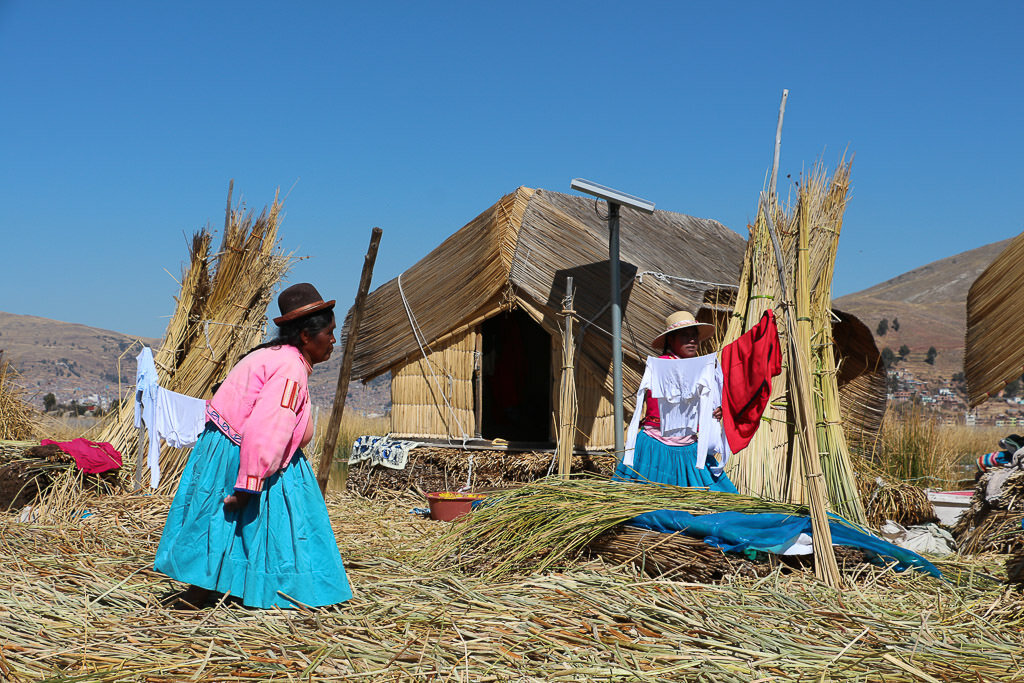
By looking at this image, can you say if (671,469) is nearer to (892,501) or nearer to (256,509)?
(892,501)

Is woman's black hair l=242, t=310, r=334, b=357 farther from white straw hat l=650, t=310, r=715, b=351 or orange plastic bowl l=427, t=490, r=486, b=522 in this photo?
orange plastic bowl l=427, t=490, r=486, b=522

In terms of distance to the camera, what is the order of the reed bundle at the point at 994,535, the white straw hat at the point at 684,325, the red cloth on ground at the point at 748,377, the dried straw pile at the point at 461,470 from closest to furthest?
the red cloth on ground at the point at 748,377
the reed bundle at the point at 994,535
the white straw hat at the point at 684,325
the dried straw pile at the point at 461,470

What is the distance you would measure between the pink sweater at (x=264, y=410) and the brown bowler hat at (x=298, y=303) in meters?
0.13

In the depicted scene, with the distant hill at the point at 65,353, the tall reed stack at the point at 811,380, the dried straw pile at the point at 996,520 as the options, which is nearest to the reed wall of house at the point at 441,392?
the tall reed stack at the point at 811,380

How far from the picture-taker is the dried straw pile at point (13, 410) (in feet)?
28.2

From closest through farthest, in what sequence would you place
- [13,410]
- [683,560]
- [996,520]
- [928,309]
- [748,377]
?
[683,560], [748,377], [996,520], [13,410], [928,309]

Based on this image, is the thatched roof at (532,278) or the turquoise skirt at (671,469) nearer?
the turquoise skirt at (671,469)

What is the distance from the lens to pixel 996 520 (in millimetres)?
4781

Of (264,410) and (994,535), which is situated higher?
(264,410)

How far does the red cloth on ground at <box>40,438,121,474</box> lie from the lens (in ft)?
20.0

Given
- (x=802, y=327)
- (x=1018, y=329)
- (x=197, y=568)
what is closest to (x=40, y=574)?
(x=197, y=568)

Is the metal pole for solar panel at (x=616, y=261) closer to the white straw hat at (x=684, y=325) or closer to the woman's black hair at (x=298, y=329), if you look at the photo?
the white straw hat at (x=684, y=325)

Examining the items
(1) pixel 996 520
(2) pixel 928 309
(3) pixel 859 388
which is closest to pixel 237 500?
(1) pixel 996 520

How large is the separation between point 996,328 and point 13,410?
871 cm
